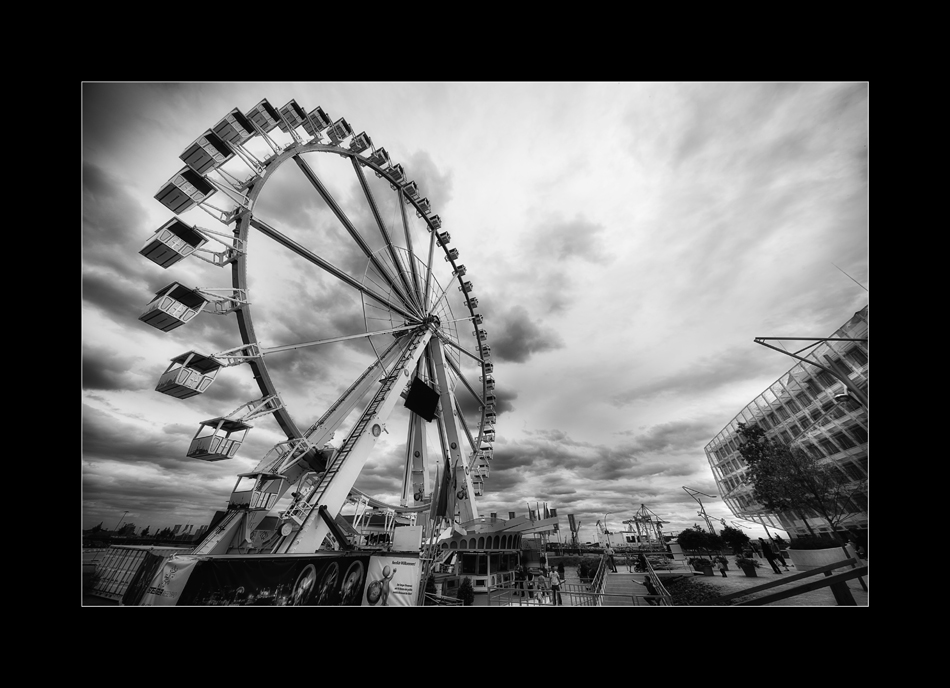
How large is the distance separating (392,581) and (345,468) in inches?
209

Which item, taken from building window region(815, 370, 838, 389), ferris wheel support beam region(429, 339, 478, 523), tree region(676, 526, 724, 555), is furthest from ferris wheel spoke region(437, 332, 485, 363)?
tree region(676, 526, 724, 555)

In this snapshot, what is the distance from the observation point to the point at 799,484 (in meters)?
16.5

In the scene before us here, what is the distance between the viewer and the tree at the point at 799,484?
634 inches

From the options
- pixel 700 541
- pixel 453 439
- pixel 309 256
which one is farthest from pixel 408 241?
pixel 700 541

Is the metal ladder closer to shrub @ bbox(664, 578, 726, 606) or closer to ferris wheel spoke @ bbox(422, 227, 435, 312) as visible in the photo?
ferris wheel spoke @ bbox(422, 227, 435, 312)

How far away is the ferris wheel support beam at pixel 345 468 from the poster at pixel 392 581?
3.52 metres

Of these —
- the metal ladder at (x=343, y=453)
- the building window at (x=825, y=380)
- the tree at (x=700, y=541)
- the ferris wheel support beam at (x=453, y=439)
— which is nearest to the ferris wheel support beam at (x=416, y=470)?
the ferris wheel support beam at (x=453, y=439)

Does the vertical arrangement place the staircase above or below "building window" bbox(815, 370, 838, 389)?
below

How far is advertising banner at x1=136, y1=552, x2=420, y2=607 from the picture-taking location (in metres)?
7.48

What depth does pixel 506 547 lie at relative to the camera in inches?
773

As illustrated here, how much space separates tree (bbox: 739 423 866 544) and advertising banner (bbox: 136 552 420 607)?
18.6 metres
